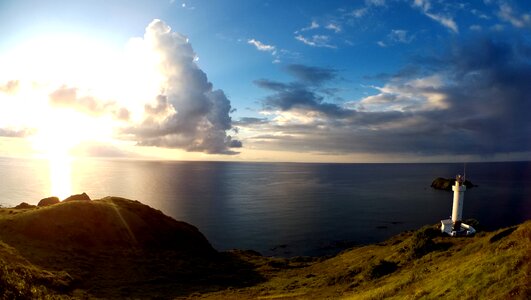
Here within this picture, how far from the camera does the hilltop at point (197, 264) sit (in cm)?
2319

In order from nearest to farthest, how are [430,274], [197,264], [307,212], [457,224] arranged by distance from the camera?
[430,274]
[457,224]
[197,264]
[307,212]

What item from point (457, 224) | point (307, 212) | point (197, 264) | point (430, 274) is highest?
point (457, 224)

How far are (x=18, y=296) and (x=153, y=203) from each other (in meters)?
140

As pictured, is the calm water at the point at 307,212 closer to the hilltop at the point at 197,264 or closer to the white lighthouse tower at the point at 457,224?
the hilltop at the point at 197,264

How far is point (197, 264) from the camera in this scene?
62.2 metres

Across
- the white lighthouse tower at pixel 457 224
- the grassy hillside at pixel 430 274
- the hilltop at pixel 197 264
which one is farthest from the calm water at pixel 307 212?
the white lighthouse tower at pixel 457 224

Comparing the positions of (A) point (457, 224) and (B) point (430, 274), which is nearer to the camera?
(B) point (430, 274)

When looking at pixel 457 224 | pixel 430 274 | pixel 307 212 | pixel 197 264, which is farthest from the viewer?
pixel 307 212

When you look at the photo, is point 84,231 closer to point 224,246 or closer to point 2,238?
point 2,238

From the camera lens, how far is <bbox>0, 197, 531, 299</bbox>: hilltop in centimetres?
2319

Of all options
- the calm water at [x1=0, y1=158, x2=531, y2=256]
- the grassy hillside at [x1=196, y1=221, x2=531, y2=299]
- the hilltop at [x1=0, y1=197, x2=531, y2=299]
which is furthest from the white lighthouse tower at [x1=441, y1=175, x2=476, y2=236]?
the calm water at [x1=0, y1=158, x2=531, y2=256]

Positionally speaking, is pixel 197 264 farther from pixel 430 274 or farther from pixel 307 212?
pixel 307 212

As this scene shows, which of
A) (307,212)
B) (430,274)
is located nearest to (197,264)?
(430,274)

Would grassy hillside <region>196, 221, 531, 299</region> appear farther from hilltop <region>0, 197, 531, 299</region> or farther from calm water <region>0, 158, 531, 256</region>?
calm water <region>0, 158, 531, 256</region>
